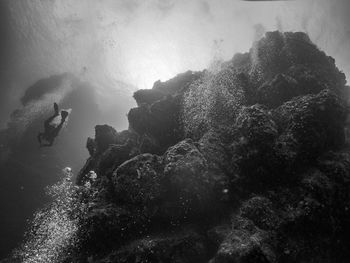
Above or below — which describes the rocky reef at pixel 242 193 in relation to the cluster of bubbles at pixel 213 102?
below

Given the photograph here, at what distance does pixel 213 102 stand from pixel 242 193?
5.17 m

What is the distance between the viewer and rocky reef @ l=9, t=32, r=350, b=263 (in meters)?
8.20

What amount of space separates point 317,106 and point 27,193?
112ft

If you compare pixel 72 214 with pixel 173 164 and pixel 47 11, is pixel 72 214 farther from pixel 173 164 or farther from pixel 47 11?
pixel 47 11

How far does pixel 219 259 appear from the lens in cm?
718

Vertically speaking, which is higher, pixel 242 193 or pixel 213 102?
pixel 213 102

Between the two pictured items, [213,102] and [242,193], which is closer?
[242,193]

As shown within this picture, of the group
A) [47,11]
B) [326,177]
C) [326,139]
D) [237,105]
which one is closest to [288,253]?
[326,177]

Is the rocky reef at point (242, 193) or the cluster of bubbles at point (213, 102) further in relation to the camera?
the cluster of bubbles at point (213, 102)

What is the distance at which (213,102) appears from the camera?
516 inches

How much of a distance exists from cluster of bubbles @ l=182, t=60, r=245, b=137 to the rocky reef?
12cm

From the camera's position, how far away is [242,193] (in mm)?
9547

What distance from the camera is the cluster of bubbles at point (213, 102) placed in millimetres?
12422

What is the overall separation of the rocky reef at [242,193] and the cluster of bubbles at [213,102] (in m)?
0.12
